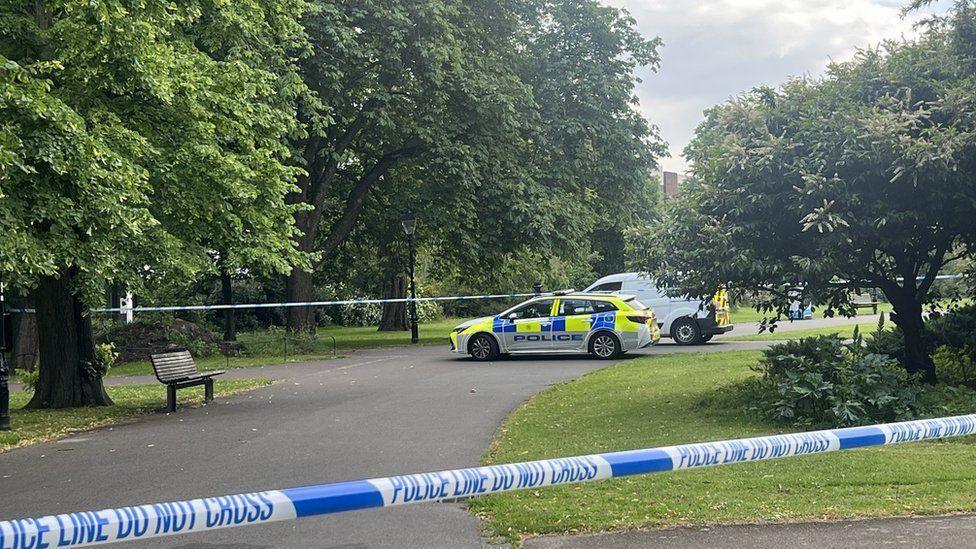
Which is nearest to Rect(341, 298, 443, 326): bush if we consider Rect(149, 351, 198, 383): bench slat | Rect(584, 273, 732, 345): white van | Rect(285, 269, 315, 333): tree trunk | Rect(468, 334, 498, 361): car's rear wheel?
Rect(285, 269, 315, 333): tree trunk

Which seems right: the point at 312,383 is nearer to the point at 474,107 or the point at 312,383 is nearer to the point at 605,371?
the point at 605,371

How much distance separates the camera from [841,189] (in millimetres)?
10383

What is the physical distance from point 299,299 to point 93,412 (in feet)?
50.1

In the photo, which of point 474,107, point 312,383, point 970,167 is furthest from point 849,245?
point 474,107

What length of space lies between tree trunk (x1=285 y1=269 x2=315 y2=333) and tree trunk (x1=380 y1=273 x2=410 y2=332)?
13.6 m

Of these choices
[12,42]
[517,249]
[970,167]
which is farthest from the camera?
[517,249]

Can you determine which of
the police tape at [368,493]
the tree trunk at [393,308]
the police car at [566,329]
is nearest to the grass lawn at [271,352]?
the police car at [566,329]

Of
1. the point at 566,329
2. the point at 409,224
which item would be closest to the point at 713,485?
the point at 566,329

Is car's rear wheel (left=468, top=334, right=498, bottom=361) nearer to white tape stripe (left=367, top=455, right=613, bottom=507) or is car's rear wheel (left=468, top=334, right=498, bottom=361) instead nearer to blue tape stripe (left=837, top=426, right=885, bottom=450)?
blue tape stripe (left=837, top=426, right=885, bottom=450)

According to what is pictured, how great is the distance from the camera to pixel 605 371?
1816cm

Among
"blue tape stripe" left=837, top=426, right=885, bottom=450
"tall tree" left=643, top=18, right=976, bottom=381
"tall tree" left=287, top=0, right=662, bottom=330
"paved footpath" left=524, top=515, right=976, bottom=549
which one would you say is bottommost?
"paved footpath" left=524, top=515, right=976, bottom=549

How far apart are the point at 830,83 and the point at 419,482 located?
369 inches

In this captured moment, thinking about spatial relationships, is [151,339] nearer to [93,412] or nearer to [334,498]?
[93,412]

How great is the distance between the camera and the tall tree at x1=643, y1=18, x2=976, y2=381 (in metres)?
10.3
